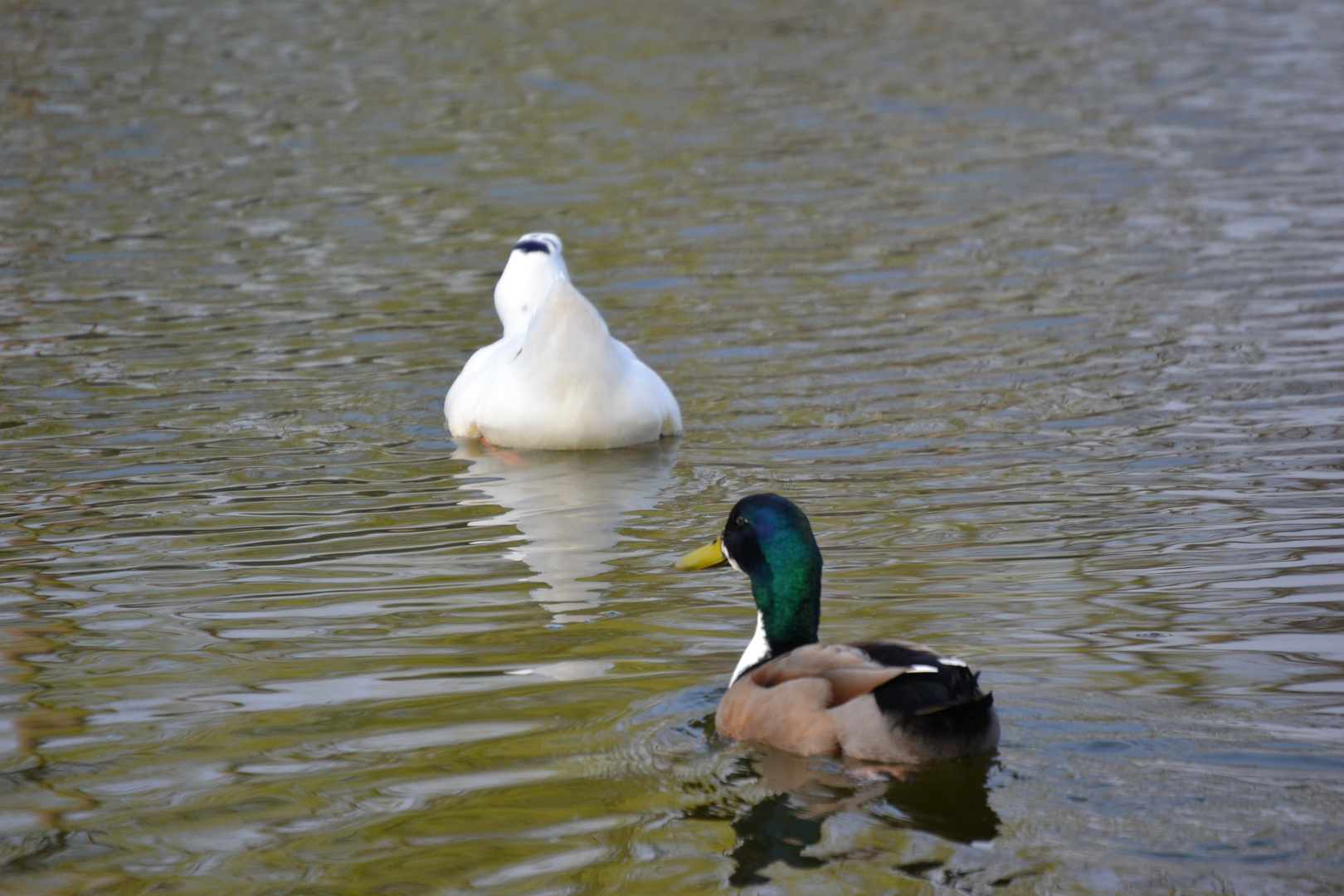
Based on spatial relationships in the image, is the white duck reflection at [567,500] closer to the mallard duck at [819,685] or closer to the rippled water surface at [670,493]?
the rippled water surface at [670,493]

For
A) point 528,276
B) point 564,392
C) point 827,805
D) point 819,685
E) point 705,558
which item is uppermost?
point 528,276

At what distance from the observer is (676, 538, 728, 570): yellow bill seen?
6.00 meters

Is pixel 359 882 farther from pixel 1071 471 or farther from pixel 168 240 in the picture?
pixel 168 240

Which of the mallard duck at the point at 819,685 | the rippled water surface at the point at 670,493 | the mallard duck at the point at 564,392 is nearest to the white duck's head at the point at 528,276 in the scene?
the mallard duck at the point at 564,392

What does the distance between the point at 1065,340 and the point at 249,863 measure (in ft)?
23.9

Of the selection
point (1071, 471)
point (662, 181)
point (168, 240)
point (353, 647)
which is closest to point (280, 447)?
point (353, 647)

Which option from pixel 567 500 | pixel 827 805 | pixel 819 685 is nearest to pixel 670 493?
pixel 567 500

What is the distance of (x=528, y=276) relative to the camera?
9.99m

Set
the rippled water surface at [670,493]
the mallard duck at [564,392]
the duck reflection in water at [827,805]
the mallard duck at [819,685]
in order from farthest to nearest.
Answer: the mallard duck at [564,392] → the mallard duck at [819,685] → the rippled water surface at [670,493] → the duck reflection in water at [827,805]

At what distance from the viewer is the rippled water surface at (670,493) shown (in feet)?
15.3

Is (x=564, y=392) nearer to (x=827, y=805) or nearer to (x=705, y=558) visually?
(x=705, y=558)

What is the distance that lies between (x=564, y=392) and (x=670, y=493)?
1.05 metres

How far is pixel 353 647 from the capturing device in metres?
6.13

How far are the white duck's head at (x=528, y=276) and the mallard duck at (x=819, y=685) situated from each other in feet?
14.5
